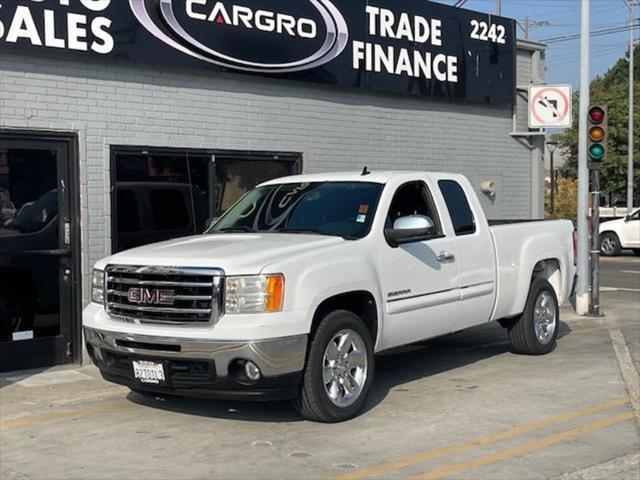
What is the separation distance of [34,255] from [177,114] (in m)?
2.46

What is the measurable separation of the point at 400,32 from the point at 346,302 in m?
6.76

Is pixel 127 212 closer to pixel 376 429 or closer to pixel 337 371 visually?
pixel 337 371

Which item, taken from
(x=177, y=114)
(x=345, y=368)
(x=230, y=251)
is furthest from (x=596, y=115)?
(x=230, y=251)

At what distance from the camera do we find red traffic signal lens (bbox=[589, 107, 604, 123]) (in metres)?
12.6

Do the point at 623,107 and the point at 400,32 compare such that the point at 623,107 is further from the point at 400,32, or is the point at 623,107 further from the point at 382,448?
the point at 382,448

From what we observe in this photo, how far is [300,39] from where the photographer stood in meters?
11.2

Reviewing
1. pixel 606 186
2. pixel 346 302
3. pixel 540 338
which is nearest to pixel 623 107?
pixel 606 186

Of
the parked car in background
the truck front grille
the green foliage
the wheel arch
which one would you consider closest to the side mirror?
the truck front grille

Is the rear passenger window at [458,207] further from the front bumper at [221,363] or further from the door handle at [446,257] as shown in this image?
the front bumper at [221,363]

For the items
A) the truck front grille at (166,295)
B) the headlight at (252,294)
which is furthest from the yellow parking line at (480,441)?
the truck front grille at (166,295)

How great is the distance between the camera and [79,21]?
29.4 ft

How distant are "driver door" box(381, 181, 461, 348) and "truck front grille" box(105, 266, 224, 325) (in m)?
1.62

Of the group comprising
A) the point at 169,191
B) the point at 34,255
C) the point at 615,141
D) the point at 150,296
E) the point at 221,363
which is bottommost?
the point at 221,363

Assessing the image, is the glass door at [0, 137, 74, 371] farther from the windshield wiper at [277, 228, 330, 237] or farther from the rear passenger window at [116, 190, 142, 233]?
the windshield wiper at [277, 228, 330, 237]
